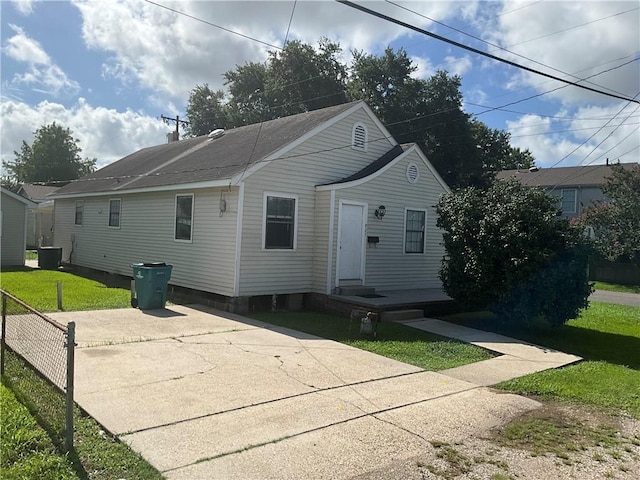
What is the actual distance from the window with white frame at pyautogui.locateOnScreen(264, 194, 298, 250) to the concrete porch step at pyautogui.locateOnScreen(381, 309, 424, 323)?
293 centimetres

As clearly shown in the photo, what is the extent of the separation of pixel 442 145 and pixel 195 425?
96.8 ft

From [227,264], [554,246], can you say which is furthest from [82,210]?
[554,246]

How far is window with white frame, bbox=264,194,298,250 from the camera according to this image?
1181 cm

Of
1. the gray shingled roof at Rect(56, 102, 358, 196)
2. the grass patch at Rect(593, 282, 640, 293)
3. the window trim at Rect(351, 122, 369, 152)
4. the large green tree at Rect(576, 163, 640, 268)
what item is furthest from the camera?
the large green tree at Rect(576, 163, 640, 268)

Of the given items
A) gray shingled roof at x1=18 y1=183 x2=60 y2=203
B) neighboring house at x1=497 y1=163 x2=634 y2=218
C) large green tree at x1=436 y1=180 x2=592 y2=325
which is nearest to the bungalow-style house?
large green tree at x1=436 y1=180 x2=592 y2=325

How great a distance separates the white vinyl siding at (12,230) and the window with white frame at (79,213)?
1981 mm

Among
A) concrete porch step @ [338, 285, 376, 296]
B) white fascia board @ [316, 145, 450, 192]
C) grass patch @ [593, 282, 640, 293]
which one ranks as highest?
white fascia board @ [316, 145, 450, 192]

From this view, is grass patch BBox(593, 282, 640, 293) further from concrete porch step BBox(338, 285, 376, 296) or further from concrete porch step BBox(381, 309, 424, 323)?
concrete porch step BBox(381, 309, 424, 323)

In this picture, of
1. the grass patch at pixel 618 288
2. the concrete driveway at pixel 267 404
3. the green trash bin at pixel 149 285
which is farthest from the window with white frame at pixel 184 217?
the grass patch at pixel 618 288

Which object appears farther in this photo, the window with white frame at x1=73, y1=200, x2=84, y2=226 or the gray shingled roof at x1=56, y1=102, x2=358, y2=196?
the window with white frame at x1=73, y1=200, x2=84, y2=226

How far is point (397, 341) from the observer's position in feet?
29.2

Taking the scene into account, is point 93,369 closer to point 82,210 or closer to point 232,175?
point 232,175

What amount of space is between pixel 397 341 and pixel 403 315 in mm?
2107

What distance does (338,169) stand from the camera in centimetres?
1330
